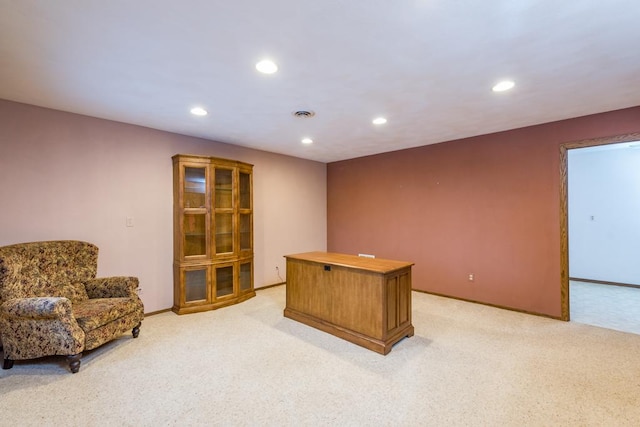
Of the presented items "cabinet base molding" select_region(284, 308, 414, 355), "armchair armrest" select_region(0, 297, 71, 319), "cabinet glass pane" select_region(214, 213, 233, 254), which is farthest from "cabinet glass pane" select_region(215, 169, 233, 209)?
"armchair armrest" select_region(0, 297, 71, 319)

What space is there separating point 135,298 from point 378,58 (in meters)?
3.31

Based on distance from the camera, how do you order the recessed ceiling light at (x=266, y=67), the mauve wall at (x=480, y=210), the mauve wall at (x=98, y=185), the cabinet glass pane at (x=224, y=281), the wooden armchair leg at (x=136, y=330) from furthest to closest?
1. the cabinet glass pane at (x=224, y=281)
2. the mauve wall at (x=480, y=210)
3. the wooden armchair leg at (x=136, y=330)
4. the mauve wall at (x=98, y=185)
5. the recessed ceiling light at (x=266, y=67)

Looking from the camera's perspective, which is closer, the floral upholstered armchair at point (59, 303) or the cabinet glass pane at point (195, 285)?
the floral upholstered armchair at point (59, 303)

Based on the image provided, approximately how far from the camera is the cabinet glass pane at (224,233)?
4133 mm

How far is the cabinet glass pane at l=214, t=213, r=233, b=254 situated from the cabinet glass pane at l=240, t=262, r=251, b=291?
0.39 metres

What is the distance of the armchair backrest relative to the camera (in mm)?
2535

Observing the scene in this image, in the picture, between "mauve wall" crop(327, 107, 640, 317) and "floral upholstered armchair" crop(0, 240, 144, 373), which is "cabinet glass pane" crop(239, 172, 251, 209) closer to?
"floral upholstered armchair" crop(0, 240, 144, 373)

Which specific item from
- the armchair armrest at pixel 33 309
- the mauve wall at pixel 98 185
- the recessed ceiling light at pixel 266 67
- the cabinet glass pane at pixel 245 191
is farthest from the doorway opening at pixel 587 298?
the armchair armrest at pixel 33 309

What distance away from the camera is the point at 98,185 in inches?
133

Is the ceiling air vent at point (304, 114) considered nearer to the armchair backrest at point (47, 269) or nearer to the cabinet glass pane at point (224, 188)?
the cabinet glass pane at point (224, 188)

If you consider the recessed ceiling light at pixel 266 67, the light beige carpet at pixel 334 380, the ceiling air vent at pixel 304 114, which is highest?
the ceiling air vent at pixel 304 114

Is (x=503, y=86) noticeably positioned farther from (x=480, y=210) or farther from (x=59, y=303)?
(x=59, y=303)

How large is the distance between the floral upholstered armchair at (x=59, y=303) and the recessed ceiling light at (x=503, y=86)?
4101 millimetres

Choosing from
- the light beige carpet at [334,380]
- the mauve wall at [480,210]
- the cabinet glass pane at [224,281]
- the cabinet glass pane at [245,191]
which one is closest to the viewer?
the light beige carpet at [334,380]
